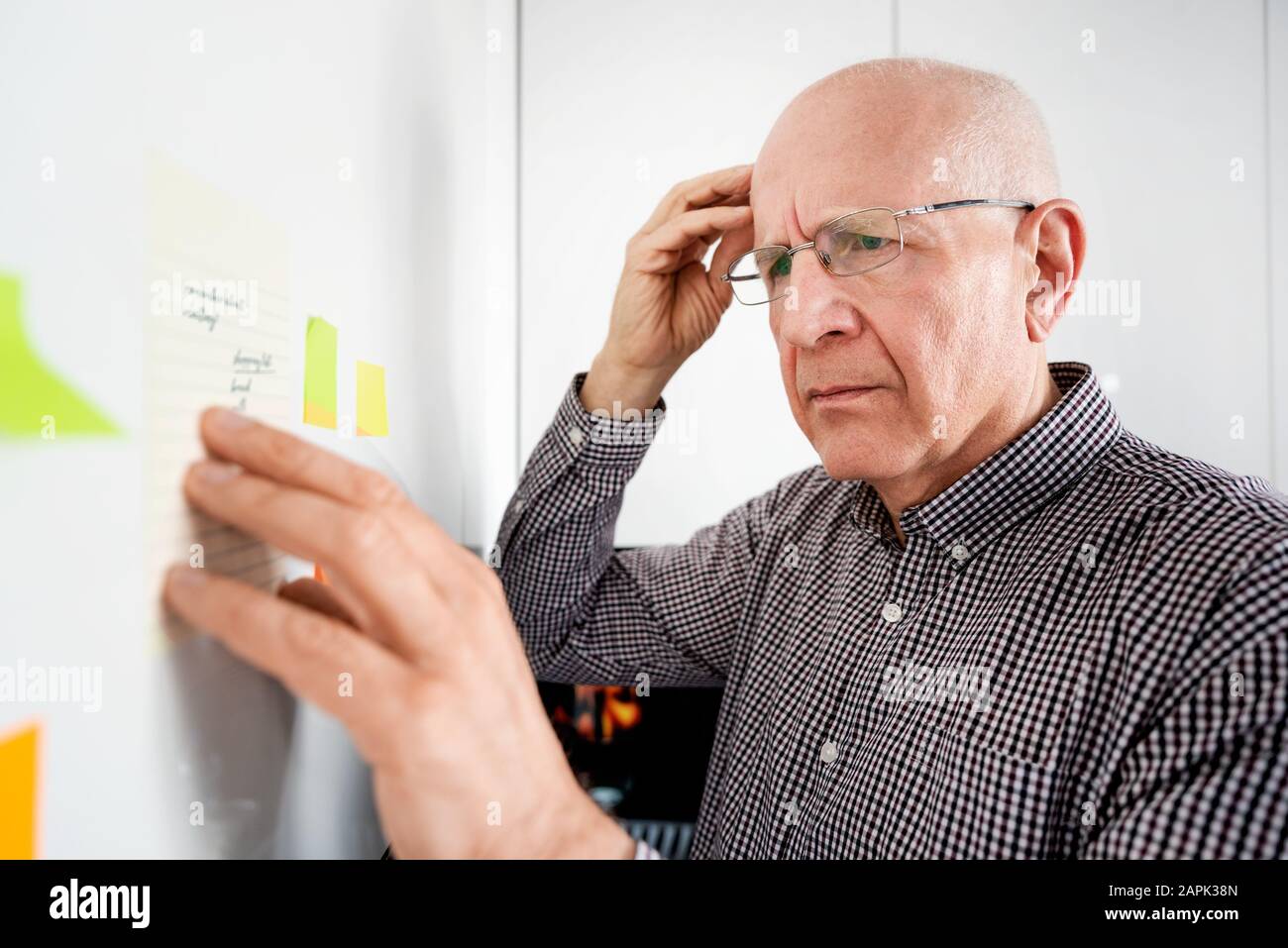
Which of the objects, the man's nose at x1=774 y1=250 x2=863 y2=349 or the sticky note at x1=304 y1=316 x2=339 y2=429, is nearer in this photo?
the sticky note at x1=304 y1=316 x2=339 y2=429

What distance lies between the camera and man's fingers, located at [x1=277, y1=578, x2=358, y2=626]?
51cm

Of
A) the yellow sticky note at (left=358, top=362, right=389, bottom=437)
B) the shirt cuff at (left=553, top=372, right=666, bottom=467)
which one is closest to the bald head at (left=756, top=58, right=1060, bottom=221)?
the shirt cuff at (left=553, top=372, right=666, bottom=467)

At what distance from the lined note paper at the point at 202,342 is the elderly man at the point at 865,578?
0.06ft

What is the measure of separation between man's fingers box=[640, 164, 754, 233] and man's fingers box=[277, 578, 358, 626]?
671 mm

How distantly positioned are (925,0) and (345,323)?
4.35 feet

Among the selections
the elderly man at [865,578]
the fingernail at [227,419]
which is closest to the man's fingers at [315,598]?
the elderly man at [865,578]

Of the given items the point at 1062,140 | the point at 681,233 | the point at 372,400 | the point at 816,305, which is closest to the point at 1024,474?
the point at 816,305

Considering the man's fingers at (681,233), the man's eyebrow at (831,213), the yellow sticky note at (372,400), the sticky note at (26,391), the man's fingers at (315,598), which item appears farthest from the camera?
the man's fingers at (681,233)

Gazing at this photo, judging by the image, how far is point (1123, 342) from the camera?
147 centimetres

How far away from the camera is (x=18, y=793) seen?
32 cm

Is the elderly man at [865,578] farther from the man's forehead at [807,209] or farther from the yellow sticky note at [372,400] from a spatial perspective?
the yellow sticky note at [372,400]

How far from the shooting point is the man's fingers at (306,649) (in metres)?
0.42

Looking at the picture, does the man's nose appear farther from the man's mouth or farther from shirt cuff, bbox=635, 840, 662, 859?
shirt cuff, bbox=635, 840, 662, 859
